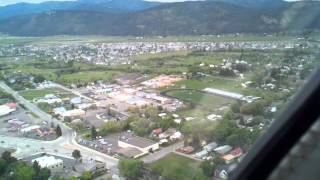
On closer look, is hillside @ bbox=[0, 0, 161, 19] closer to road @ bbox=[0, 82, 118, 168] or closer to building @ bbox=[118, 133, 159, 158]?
road @ bbox=[0, 82, 118, 168]

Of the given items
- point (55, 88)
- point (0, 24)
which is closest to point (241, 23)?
point (55, 88)

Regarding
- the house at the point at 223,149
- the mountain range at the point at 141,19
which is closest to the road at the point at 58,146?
the house at the point at 223,149

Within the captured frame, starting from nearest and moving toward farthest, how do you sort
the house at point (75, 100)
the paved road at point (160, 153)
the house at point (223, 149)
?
the house at point (223, 149) < the paved road at point (160, 153) < the house at point (75, 100)

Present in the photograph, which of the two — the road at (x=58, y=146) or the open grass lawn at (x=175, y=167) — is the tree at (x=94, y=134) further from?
the open grass lawn at (x=175, y=167)

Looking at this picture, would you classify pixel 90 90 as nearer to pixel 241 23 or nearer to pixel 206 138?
pixel 241 23

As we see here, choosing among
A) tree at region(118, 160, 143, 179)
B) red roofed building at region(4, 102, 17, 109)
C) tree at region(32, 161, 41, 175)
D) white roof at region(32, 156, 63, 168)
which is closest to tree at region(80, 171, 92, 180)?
tree at region(118, 160, 143, 179)

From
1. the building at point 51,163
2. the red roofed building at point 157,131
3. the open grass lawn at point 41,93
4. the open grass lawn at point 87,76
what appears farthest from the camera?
the open grass lawn at point 87,76
